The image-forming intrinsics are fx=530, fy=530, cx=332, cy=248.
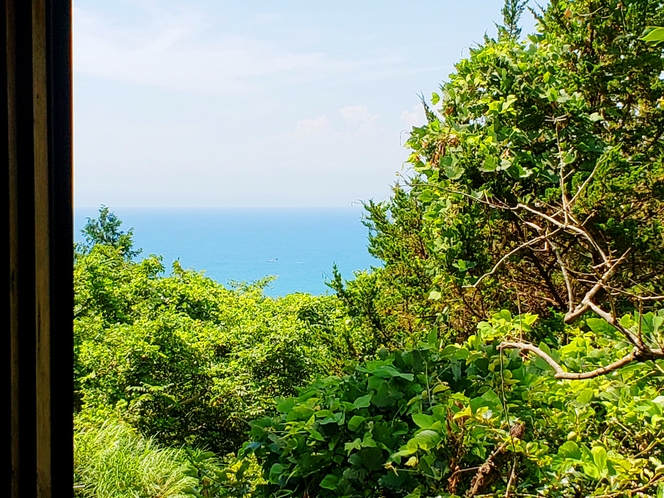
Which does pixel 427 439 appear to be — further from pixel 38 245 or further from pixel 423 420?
pixel 38 245

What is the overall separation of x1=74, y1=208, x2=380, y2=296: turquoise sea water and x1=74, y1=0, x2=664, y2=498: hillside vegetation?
1946 millimetres

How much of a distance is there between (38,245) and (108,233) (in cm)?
428

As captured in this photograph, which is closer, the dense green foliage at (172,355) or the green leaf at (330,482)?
the green leaf at (330,482)

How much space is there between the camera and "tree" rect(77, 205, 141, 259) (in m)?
4.18

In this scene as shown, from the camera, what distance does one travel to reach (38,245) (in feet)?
1.22

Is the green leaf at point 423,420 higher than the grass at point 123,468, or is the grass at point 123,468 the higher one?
the green leaf at point 423,420

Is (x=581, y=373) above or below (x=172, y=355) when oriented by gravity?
above

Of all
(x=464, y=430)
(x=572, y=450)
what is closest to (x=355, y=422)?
(x=464, y=430)

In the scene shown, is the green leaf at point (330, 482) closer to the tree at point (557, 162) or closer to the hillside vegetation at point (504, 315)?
the hillside vegetation at point (504, 315)

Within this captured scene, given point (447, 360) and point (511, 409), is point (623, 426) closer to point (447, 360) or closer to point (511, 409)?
point (511, 409)

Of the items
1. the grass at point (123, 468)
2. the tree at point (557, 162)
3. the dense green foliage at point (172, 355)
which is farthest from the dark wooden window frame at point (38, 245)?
the dense green foliage at point (172, 355)

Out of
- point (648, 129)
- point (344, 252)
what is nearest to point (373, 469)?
point (648, 129)

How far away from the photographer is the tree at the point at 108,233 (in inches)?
165

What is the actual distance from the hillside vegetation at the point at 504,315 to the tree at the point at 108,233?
1.75 metres
